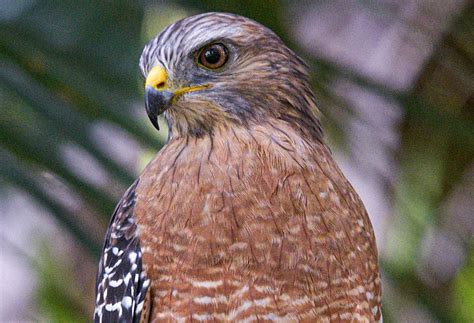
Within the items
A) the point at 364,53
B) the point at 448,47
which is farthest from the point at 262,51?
the point at 364,53

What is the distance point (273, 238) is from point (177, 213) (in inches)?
11.4

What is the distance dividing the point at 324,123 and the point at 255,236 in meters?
0.85


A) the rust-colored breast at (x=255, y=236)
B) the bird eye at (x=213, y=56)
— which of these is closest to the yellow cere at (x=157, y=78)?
the bird eye at (x=213, y=56)

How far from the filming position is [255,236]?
99.0 inches

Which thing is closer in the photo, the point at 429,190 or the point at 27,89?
the point at 27,89

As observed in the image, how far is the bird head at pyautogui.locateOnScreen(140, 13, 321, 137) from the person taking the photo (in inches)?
103

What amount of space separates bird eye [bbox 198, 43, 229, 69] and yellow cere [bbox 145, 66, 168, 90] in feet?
0.42

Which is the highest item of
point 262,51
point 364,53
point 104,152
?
point 262,51

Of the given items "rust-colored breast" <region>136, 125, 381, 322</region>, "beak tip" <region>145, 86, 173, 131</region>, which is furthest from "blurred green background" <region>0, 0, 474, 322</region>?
"rust-colored breast" <region>136, 125, 381, 322</region>

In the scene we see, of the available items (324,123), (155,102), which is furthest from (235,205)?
(324,123)

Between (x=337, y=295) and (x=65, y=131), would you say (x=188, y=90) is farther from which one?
(x=337, y=295)

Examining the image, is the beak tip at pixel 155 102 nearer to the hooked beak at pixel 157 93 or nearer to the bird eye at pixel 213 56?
the hooked beak at pixel 157 93

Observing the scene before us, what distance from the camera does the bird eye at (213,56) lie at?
2646 mm

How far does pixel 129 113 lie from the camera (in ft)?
7.62
